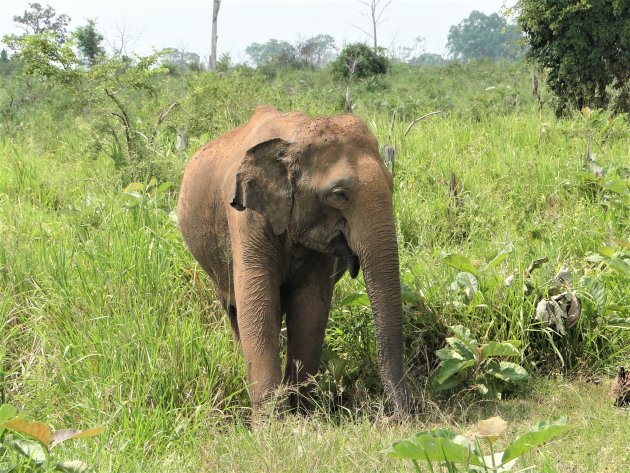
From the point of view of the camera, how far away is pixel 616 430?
169 inches

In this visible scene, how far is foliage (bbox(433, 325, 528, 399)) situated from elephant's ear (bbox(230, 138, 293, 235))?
130 cm

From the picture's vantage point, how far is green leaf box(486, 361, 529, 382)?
5.11 metres

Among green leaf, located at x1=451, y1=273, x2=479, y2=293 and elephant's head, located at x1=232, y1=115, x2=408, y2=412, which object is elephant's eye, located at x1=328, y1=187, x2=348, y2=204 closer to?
elephant's head, located at x1=232, y1=115, x2=408, y2=412

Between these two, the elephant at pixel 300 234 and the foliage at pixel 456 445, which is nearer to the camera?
the foliage at pixel 456 445

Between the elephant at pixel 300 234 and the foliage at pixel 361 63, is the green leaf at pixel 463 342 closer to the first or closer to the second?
the elephant at pixel 300 234

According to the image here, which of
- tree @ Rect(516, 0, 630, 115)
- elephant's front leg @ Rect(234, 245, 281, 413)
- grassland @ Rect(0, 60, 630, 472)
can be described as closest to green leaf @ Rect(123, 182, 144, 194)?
grassland @ Rect(0, 60, 630, 472)

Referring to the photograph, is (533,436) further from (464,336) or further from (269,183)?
(464,336)

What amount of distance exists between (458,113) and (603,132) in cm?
435

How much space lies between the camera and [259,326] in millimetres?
4621

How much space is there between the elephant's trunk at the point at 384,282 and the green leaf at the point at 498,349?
830mm

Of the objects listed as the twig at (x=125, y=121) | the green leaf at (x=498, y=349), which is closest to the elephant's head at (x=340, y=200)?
the green leaf at (x=498, y=349)

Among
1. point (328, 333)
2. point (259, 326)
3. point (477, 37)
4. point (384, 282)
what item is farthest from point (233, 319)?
point (477, 37)

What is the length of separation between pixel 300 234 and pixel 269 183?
30 cm

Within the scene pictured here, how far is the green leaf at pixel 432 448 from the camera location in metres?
2.54
